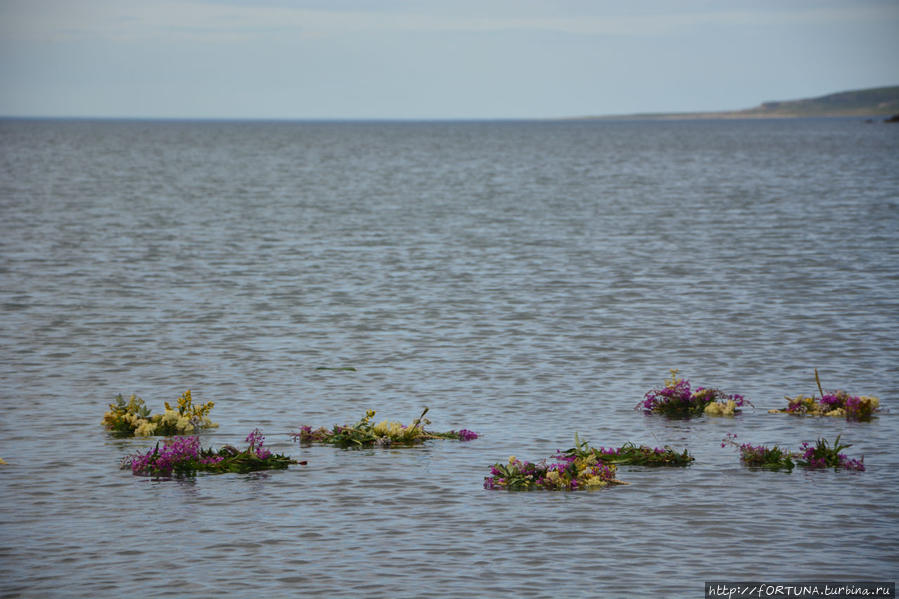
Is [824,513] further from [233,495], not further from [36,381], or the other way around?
[36,381]

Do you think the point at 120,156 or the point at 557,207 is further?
the point at 120,156

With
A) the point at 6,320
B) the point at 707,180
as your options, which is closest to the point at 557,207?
the point at 707,180

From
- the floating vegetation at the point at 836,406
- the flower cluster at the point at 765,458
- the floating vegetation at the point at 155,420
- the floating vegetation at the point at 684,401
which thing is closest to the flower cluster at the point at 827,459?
the flower cluster at the point at 765,458

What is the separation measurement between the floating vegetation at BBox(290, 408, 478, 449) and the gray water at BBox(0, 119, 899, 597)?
0.30 metres

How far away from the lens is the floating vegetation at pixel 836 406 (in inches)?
821

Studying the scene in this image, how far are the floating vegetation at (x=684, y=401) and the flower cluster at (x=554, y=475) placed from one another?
452 centimetres

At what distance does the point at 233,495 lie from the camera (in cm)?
1670

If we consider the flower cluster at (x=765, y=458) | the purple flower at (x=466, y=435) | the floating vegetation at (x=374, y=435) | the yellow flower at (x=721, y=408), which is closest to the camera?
the flower cluster at (x=765, y=458)

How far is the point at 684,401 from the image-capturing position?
21578 millimetres

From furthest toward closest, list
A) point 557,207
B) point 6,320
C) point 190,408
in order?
1. point 557,207
2. point 6,320
3. point 190,408

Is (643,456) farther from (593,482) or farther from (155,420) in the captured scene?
(155,420)

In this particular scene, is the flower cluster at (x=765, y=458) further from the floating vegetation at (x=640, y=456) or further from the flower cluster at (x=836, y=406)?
the flower cluster at (x=836, y=406)

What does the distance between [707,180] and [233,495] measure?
93364 millimetres

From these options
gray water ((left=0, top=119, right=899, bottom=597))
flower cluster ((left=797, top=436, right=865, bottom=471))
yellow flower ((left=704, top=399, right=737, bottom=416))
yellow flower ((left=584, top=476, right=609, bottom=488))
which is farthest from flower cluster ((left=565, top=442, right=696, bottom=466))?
yellow flower ((left=704, top=399, right=737, bottom=416))
